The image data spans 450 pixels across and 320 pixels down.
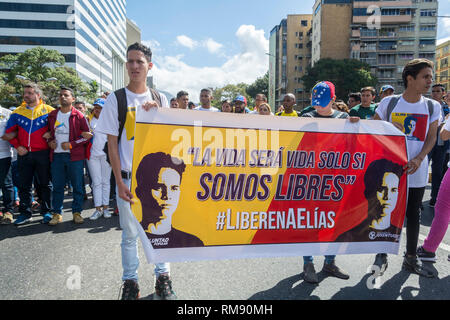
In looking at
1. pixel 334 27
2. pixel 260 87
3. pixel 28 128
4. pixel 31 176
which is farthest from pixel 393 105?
pixel 260 87

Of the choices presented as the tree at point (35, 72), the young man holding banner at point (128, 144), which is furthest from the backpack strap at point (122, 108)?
the tree at point (35, 72)

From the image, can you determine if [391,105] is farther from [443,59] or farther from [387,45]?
[443,59]

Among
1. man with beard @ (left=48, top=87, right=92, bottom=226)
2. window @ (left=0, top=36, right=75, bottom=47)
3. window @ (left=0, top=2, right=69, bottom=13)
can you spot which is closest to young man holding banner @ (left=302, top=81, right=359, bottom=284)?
man with beard @ (left=48, top=87, right=92, bottom=226)

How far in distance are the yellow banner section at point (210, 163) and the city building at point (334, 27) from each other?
7128cm

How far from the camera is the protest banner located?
2.69 metres

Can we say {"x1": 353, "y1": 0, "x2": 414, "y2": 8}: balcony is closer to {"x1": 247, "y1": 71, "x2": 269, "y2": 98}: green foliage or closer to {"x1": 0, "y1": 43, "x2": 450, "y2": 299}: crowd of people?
{"x1": 247, "y1": 71, "x2": 269, "y2": 98}: green foliage

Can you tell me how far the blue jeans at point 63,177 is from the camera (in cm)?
529

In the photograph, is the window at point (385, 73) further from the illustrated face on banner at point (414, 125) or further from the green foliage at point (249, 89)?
the illustrated face on banner at point (414, 125)

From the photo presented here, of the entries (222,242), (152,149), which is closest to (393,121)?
(222,242)

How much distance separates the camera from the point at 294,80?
3073 inches

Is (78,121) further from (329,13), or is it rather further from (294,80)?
(294,80)

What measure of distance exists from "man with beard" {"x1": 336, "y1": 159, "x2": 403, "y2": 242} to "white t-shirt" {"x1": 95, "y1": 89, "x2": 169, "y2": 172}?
7.40 feet

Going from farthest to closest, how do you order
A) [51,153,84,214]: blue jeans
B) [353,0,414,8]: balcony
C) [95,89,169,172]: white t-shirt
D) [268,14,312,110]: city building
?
1. [268,14,312,110]: city building
2. [353,0,414,8]: balcony
3. [51,153,84,214]: blue jeans
4. [95,89,169,172]: white t-shirt
